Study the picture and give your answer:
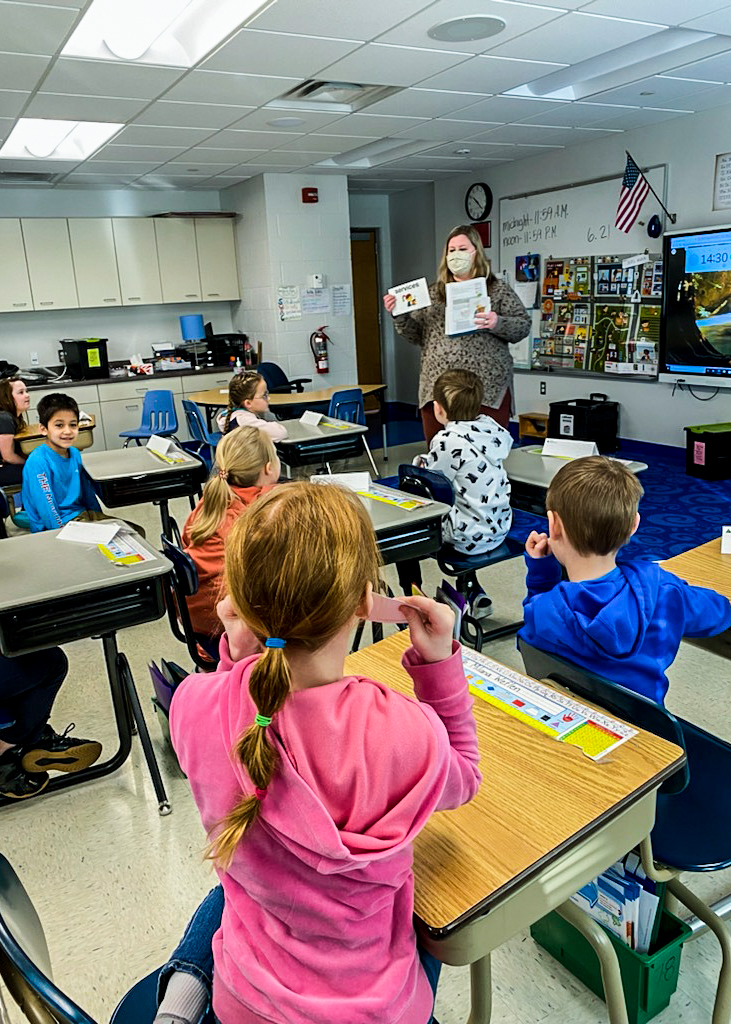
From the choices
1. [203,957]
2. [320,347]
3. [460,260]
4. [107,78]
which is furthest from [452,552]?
[320,347]

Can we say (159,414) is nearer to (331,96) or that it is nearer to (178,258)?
(178,258)

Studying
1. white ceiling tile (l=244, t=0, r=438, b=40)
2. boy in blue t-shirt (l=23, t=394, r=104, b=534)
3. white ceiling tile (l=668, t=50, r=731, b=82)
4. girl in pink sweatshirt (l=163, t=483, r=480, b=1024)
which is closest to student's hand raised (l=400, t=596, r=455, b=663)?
girl in pink sweatshirt (l=163, t=483, r=480, b=1024)

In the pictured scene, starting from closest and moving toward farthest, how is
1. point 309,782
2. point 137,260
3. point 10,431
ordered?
point 309,782
point 10,431
point 137,260

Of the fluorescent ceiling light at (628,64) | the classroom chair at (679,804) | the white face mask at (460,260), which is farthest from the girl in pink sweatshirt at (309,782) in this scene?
the fluorescent ceiling light at (628,64)

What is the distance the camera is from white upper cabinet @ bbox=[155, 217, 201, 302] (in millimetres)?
7852

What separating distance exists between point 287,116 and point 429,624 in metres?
→ 4.98

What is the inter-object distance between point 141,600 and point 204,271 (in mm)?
6506

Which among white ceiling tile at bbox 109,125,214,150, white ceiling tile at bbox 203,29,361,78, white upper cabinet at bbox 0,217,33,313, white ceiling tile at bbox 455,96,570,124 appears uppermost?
white ceiling tile at bbox 455,96,570,124

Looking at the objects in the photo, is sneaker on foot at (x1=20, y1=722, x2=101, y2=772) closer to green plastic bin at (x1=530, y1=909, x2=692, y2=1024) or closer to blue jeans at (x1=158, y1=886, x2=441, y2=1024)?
blue jeans at (x1=158, y1=886, x2=441, y2=1024)

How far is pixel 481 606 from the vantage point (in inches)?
141

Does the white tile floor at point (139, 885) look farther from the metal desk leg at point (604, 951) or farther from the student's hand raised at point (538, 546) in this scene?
the student's hand raised at point (538, 546)

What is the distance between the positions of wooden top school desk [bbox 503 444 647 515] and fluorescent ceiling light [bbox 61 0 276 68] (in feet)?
7.44

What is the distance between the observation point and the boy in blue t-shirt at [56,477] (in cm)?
345

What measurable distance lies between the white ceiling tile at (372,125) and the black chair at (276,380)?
2302 millimetres
